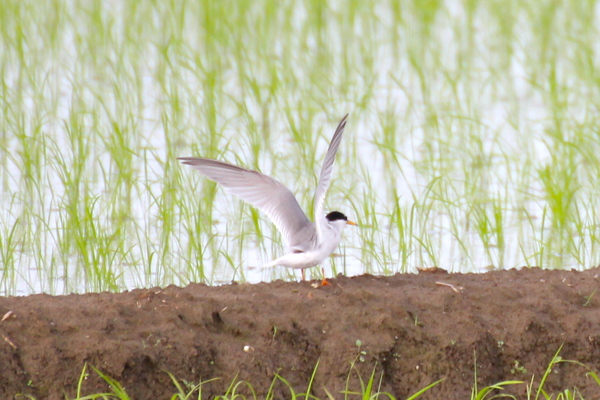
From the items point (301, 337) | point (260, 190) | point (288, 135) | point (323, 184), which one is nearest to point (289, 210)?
point (260, 190)

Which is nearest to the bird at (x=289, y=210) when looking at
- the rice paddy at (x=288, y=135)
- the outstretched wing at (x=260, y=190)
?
the outstretched wing at (x=260, y=190)

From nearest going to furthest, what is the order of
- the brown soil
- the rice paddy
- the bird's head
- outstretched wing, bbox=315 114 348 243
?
1. the brown soil
2. outstretched wing, bbox=315 114 348 243
3. the bird's head
4. the rice paddy

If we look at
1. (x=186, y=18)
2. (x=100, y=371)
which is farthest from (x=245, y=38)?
(x=100, y=371)

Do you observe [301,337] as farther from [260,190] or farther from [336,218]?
[260,190]

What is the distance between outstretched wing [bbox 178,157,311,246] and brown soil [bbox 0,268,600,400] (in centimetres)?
25

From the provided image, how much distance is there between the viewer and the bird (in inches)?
148

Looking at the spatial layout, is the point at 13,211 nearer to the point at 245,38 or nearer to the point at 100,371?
the point at 100,371

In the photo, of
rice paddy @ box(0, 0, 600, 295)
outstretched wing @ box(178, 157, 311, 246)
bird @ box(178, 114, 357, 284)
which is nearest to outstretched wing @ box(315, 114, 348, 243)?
bird @ box(178, 114, 357, 284)

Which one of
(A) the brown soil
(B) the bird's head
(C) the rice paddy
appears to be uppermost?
(C) the rice paddy

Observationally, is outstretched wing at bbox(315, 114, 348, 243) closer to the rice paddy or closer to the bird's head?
the bird's head

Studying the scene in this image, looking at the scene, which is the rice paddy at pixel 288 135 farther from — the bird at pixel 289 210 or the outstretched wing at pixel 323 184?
the outstretched wing at pixel 323 184

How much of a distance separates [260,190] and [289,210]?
144mm

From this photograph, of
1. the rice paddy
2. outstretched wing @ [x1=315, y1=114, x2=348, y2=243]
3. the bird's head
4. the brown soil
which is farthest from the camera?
the rice paddy

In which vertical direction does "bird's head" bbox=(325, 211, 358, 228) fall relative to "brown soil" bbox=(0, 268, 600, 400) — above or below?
above
